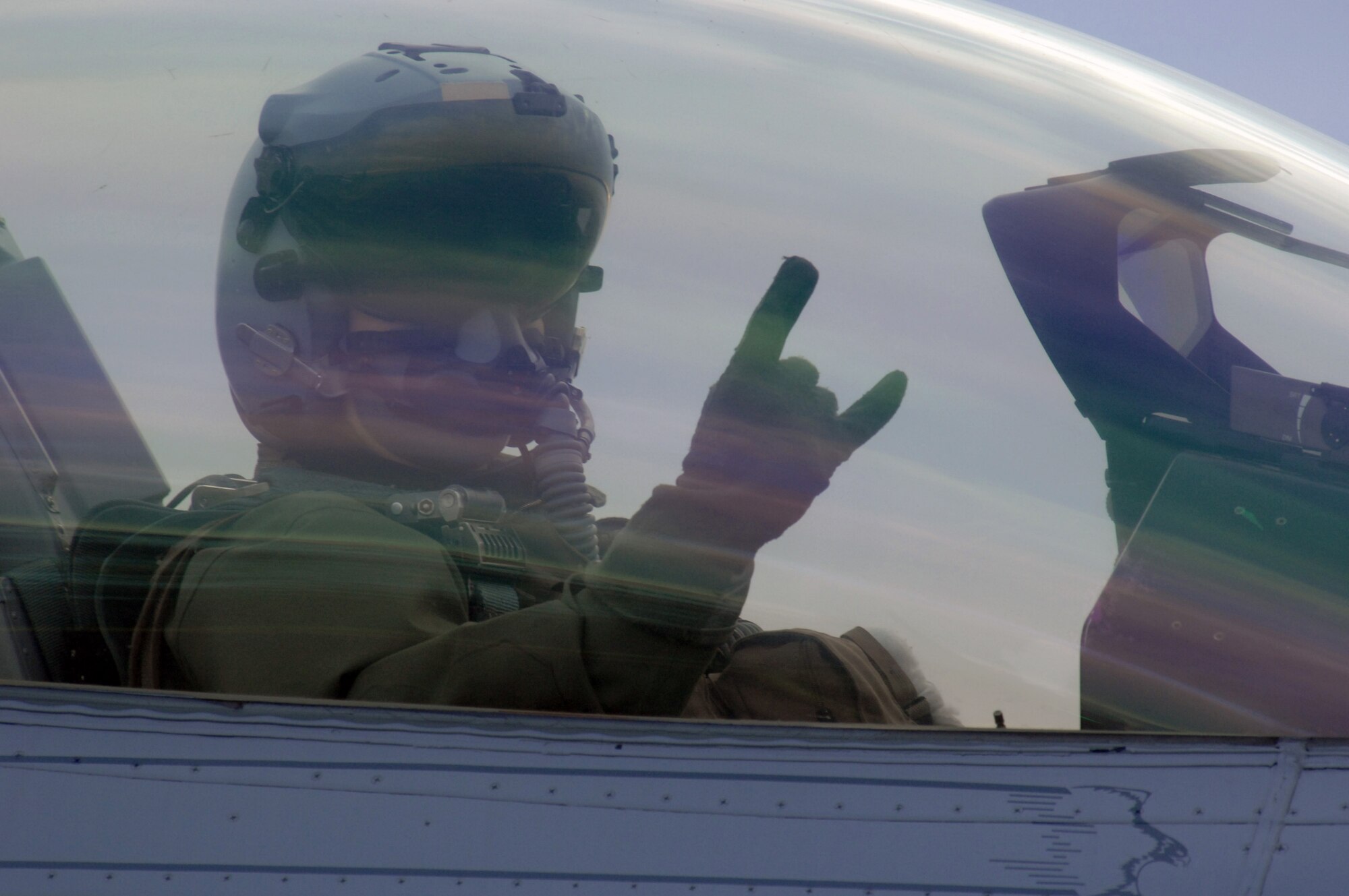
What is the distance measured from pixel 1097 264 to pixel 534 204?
2.59ft

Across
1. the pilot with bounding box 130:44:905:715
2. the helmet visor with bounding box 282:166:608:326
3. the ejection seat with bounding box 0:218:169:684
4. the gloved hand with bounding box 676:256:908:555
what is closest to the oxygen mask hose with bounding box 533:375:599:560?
the pilot with bounding box 130:44:905:715

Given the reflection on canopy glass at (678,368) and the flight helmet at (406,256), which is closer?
the reflection on canopy glass at (678,368)

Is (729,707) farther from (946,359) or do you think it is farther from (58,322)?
(58,322)

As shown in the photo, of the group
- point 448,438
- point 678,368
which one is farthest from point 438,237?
point 678,368

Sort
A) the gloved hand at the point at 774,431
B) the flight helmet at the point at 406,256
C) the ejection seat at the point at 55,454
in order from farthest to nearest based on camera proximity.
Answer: the flight helmet at the point at 406,256
the ejection seat at the point at 55,454
the gloved hand at the point at 774,431

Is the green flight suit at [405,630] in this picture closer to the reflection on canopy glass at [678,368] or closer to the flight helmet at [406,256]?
the reflection on canopy glass at [678,368]

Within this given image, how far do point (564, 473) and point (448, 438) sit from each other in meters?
0.17

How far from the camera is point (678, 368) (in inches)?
42.4

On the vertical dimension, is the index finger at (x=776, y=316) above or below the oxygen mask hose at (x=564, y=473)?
above

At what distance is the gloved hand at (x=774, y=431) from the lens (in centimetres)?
98

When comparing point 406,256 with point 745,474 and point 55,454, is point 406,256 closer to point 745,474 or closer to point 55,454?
point 55,454

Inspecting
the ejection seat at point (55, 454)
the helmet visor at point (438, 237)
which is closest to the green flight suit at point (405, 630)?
the ejection seat at point (55, 454)

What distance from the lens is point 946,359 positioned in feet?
3.42

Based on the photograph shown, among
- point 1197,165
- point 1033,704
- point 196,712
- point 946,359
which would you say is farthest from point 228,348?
point 1197,165
